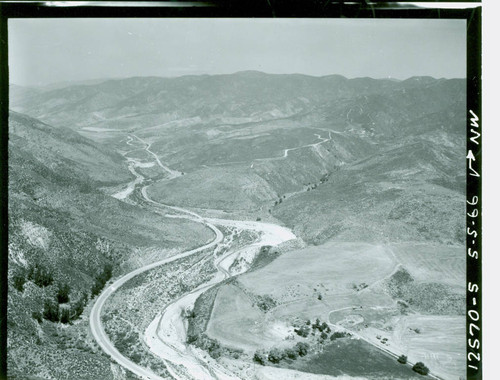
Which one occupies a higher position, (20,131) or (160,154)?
(20,131)

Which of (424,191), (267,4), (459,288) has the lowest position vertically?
(459,288)

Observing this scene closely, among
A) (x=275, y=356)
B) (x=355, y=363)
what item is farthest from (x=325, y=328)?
(x=275, y=356)

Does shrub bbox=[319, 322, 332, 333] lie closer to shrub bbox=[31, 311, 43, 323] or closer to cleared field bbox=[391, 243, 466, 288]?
cleared field bbox=[391, 243, 466, 288]

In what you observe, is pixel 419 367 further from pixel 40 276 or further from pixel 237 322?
pixel 40 276

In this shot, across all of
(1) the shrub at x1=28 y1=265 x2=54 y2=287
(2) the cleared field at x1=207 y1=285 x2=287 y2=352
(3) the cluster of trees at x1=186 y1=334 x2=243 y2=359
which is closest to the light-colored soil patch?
(2) the cleared field at x1=207 y1=285 x2=287 y2=352

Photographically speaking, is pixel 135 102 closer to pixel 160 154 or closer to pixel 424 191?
pixel 160 154

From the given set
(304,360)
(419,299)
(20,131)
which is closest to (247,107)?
(20,131)

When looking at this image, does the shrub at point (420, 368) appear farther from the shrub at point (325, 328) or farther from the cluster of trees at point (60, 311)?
the cluster of trees at point (60, 311)
